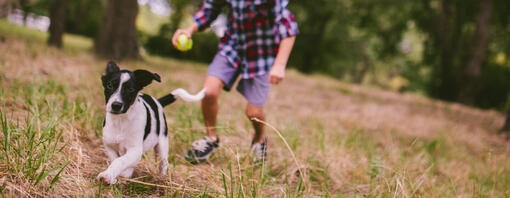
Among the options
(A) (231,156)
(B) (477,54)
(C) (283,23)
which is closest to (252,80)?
(C) (283,23)

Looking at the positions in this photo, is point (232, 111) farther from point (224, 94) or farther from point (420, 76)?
point (420, 76)

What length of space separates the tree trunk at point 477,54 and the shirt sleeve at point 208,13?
10898 millimetres

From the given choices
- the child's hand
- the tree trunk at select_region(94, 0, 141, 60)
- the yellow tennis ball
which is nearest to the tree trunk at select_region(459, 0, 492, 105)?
the tree trunk at select_region(94, 0, 141, 60)

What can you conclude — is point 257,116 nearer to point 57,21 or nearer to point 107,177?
point 107,177

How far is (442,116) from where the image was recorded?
8500mm

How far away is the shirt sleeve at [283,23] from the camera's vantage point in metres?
3.20

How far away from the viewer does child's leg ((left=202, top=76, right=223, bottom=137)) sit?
3221 mm

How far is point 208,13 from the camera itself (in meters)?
3.47

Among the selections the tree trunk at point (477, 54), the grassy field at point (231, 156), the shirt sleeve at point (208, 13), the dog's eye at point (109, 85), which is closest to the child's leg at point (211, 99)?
the grassy field at point (231, 156)

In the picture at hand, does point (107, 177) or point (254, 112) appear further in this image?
point (254, 112)

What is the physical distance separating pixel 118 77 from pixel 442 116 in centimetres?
783

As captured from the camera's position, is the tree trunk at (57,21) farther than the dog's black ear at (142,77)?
Yes

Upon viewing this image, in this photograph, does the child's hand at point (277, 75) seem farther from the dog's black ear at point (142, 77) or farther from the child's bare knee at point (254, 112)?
the dog's black ear at point (142, 77)

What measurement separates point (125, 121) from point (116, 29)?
28.7 ft
